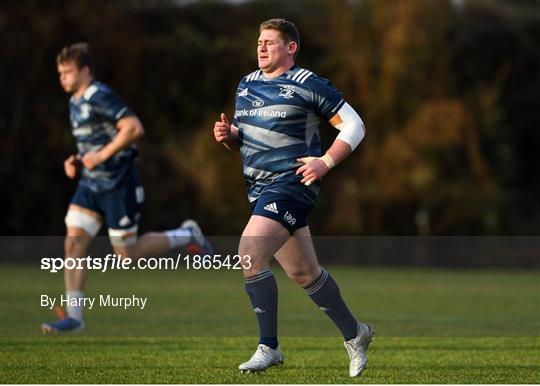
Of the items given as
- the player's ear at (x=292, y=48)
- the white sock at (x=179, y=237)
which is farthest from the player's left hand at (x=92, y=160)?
the player's ear at (x=292, y=48)

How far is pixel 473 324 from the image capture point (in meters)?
10.6

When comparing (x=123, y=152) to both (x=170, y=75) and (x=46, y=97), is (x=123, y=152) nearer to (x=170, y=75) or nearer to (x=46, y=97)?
(x=46, y=97)

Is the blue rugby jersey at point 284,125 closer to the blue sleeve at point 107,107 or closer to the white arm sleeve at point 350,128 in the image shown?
the white arm sleeve at point 350,128

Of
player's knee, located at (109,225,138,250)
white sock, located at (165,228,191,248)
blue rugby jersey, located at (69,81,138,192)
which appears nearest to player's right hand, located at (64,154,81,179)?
blue rugby jersey, located at (69,81,138,192)

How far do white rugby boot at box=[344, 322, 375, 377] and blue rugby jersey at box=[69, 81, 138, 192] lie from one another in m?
3.39

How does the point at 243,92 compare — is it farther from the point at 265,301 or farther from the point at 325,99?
the point at 265,301

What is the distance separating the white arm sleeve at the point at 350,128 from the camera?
21.0ft

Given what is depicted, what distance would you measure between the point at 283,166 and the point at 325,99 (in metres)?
0.44

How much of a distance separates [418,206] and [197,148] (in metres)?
4.84

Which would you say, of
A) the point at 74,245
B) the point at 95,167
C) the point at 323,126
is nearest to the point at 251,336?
the point at 74,245

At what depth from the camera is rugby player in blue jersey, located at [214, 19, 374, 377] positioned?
642 cm

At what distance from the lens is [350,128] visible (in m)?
6.44

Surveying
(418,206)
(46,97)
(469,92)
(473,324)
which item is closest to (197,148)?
(46,97)

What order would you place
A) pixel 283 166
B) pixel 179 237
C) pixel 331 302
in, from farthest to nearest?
1. pixel 179 237
2. pixel 331 302
3. pixel 283 166
